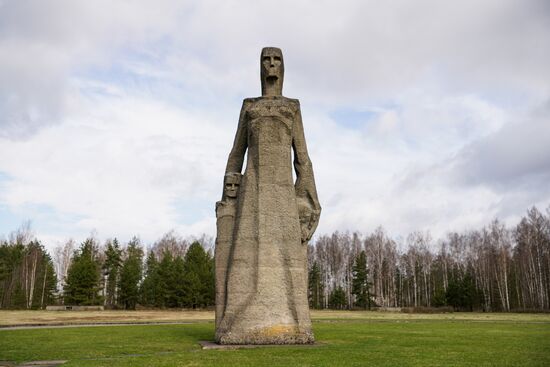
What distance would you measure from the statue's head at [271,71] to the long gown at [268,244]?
18.8 inches

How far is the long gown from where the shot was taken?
12.6 m

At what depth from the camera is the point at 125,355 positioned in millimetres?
10336

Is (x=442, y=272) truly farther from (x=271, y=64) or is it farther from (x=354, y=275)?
(x=271, y=64)

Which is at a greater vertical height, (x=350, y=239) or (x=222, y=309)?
(x=350, y=239)

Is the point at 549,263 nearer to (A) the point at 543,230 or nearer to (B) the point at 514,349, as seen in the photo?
(A) the point at 543,230

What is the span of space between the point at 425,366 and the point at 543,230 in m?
59.4

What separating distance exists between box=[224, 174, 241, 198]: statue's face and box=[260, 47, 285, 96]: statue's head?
8.64 ft

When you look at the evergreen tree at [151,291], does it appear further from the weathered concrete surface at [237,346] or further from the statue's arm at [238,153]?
the weathered concrete surface at [237,346]

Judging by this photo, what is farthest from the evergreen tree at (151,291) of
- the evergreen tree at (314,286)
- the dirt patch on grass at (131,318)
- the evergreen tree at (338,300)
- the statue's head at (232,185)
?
the statue's head at (232,185)

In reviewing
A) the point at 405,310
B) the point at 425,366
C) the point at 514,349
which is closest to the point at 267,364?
the point at 425,366

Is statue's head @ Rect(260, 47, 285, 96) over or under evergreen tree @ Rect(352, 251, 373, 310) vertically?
over

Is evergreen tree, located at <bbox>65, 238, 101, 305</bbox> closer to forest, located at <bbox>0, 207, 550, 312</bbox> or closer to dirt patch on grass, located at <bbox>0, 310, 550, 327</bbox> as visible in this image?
forest, located at <bbox>0, 207, 550, 312</bbox>

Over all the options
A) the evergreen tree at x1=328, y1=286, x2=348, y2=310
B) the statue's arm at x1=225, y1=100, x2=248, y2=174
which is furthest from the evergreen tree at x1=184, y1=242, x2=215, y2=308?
the statue's arm at x1=225, y1=100, x2=248, y2=174

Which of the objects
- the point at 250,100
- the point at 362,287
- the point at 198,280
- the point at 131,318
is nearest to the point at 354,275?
the point at 362,287
